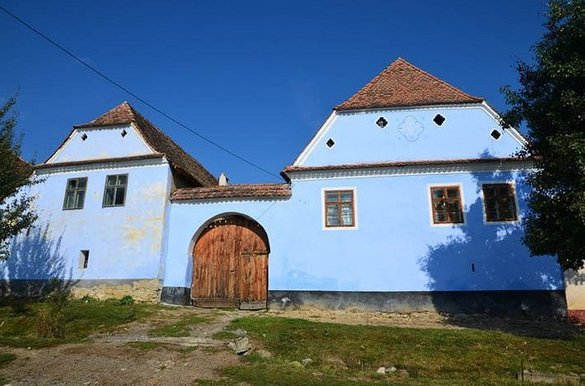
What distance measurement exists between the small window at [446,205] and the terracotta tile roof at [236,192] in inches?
203

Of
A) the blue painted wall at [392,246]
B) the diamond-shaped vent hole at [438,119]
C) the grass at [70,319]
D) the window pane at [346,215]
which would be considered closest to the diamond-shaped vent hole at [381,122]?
the diamond-shaped vent hole at [438,119]

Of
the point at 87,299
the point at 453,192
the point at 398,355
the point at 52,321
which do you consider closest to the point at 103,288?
the point at 87,299

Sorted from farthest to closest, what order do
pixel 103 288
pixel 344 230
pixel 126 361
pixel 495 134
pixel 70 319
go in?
pixel 103 288, pixel 495 134, pixel 344 230, pixel 70 319, pixel 126 361

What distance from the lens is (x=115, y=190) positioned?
668 inches

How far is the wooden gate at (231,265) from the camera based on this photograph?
15.7 m

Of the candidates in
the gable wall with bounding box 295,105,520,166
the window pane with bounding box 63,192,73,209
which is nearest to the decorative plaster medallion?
the gable wall with bounding box 295,105,520,166

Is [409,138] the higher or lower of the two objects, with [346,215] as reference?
higher

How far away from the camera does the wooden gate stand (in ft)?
51.6

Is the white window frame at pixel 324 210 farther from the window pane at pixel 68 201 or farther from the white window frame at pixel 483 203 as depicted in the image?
the window pane at pixel 68 201

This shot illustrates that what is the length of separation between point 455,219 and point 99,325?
37.9 feet

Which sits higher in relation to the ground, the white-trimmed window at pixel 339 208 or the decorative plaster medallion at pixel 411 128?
the decorative plaster medallion at pixel 411 128

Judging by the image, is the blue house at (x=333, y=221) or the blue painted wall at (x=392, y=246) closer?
the blue painted wall at (x=392, y=246)

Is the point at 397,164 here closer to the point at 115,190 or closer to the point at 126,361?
the point at 126,361

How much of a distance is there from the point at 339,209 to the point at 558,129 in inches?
281
